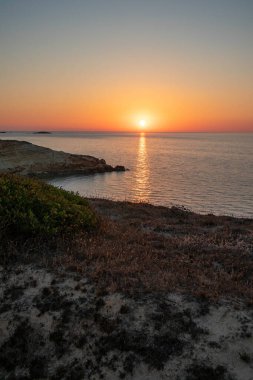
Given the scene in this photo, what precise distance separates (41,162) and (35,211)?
48.6m

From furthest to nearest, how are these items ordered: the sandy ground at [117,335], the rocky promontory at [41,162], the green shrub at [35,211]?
the rocky promontory at [41,162] → the green shrub at [35,211] → the sandy ground at [117,335]

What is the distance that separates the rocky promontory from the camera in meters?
54.8

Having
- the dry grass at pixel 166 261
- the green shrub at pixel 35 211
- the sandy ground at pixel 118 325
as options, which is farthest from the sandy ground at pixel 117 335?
the green shrub at pixel 35 211

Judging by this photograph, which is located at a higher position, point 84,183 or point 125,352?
point 125,352

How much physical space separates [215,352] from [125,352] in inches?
66.9

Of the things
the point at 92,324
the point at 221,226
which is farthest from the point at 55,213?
the point at 221,226

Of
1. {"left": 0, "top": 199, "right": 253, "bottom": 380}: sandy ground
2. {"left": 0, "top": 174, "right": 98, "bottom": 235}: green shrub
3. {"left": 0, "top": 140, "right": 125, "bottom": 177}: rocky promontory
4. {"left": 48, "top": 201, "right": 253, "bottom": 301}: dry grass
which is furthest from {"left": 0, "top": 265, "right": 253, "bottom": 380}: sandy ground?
{"left": 0, "top": 140, "right": 125, "bottom": 177}: rocky promontory

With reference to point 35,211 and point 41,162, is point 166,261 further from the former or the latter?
point 41,162

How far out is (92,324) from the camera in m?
7.14

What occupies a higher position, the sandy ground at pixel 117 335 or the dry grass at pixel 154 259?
the dry grass at pixel 154 259

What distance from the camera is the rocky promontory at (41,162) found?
54.8 meters

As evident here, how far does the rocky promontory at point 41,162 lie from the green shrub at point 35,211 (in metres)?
42.4

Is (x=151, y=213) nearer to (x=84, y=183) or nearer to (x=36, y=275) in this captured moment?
(x=36, y=275)

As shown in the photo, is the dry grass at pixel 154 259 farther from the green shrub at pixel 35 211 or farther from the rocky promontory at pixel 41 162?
the rocky promontory at pixel 41 162
